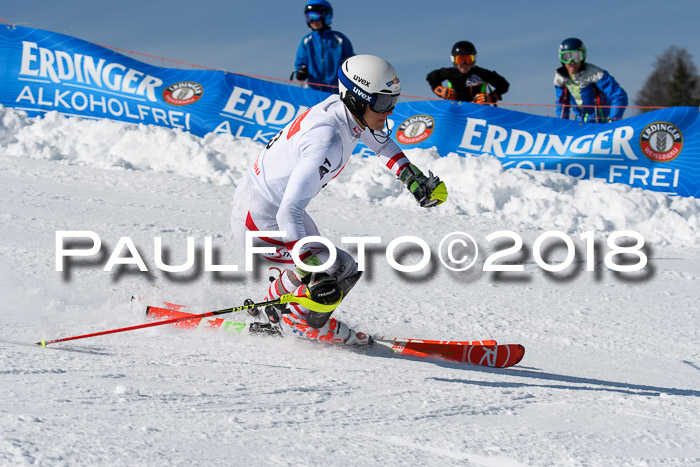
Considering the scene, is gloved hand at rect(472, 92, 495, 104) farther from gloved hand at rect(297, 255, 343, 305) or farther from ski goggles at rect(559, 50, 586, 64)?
gloved hand at rect(297, 255, 343, 305)

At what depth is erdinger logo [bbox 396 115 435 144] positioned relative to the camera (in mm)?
9734

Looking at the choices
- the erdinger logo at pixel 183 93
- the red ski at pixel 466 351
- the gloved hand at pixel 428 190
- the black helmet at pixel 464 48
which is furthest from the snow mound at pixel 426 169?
the gloved hand at pixel 428 190

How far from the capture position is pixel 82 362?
3.20m

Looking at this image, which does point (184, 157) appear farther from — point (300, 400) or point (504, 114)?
point (300, 400)

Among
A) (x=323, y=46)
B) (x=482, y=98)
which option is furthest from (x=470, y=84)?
(x=323, y=46)

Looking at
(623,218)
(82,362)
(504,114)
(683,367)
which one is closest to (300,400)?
(82,362)

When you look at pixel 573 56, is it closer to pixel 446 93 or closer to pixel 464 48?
pixel 464 48

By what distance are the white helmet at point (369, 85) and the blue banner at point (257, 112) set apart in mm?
5917

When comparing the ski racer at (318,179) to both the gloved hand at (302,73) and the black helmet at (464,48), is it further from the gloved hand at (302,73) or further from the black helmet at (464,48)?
the gloved hand at (302,73)

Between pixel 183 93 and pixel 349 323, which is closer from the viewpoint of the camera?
pixel 349 323

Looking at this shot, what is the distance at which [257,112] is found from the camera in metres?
10.0

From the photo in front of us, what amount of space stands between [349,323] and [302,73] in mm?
5767

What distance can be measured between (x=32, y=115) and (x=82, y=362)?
8.09 meters

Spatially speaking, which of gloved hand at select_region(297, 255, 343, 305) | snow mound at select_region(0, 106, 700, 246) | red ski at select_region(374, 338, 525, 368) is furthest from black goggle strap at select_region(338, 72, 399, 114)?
snow mound at select_region(0, 106, 700, 246)
